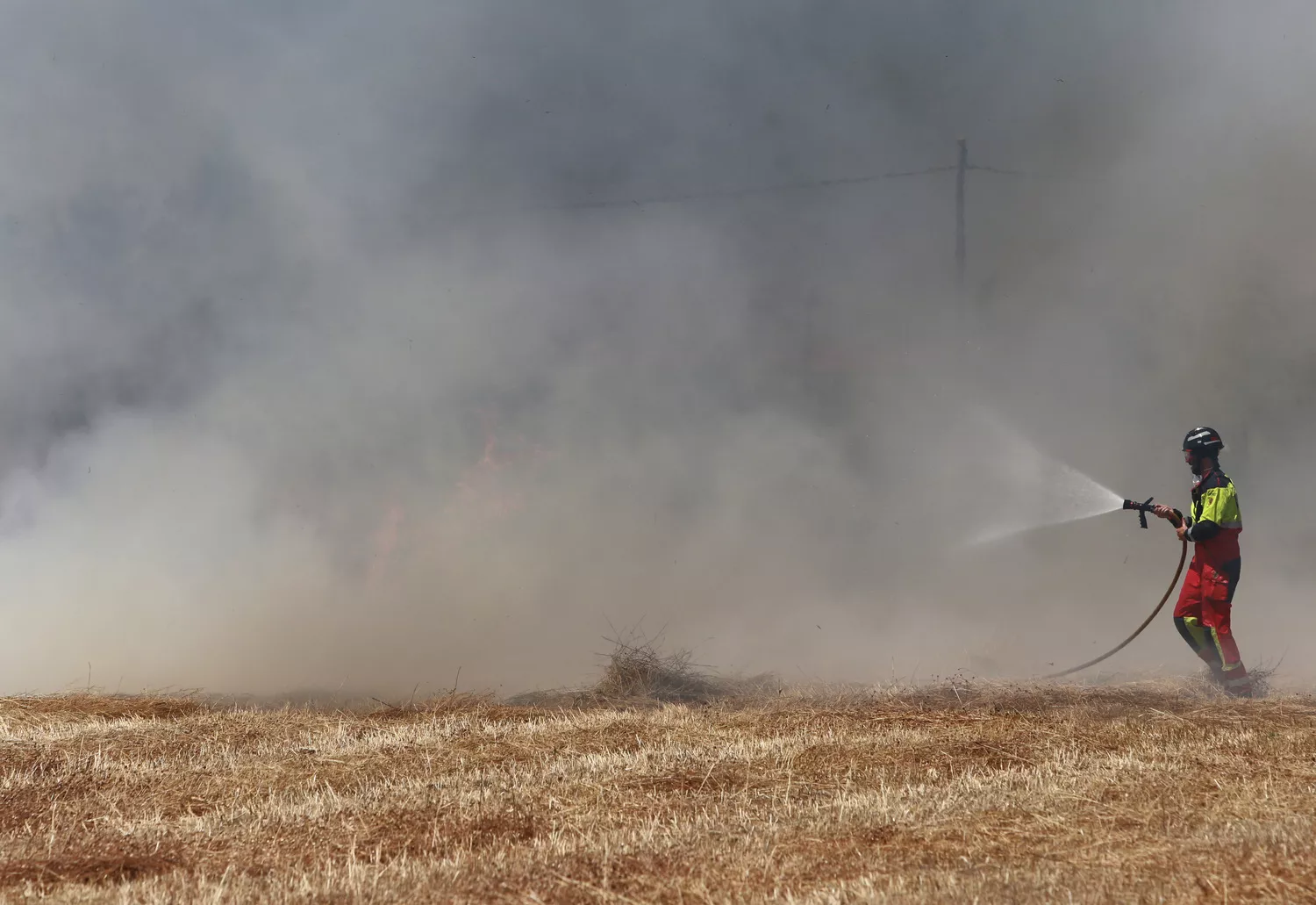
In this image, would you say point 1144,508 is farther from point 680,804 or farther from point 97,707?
point 97,707

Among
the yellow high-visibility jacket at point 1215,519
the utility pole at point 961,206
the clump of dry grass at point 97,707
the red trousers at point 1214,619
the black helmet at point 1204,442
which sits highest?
the utility pole at point 961,206

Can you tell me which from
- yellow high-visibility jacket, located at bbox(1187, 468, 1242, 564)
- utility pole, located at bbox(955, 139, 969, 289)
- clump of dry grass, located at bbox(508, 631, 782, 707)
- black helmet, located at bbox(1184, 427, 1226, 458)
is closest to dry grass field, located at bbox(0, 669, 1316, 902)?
clump of dry grass, located at bbox(508, 631, 782, 707)

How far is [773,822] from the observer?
436 centimetres

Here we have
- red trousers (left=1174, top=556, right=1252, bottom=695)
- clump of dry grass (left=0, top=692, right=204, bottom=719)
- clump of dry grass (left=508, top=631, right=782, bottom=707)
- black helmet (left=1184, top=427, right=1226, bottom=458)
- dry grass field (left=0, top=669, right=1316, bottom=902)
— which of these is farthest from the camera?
clump of dry grass (left=508, top=631, right=782, bottom=707)

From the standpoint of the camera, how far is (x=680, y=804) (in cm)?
473

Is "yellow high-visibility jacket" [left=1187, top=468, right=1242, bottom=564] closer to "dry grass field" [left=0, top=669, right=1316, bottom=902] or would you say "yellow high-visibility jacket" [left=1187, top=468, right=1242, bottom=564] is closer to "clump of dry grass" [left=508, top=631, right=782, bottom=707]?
"dry grass field" [left=0, top=669, right=1316, bottom=902]

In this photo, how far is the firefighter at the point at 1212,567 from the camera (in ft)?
27.0

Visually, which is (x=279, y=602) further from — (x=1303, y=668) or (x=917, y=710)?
(x=1303, y=668)

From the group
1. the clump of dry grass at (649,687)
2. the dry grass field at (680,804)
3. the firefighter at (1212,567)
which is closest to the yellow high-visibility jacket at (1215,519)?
the firefighter at (1212,567)

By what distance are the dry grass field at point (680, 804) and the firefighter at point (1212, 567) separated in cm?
65

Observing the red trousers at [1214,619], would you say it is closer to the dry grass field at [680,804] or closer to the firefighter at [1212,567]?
the firefighter at [1212,567]

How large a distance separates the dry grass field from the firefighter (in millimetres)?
653

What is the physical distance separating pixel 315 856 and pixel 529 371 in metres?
10.0

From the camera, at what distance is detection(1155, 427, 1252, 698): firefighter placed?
823 centimetres
